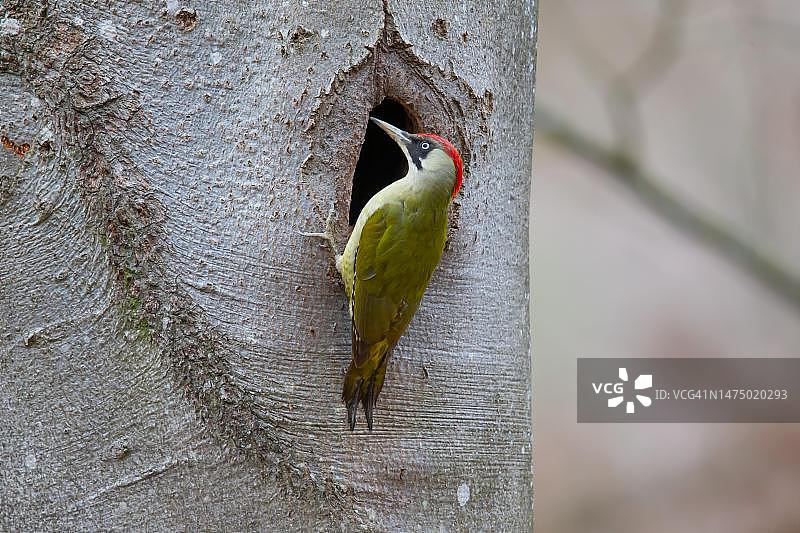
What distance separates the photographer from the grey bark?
1.94 meters

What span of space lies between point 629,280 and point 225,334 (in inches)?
169

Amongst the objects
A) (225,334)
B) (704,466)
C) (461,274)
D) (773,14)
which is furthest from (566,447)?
(225,334)

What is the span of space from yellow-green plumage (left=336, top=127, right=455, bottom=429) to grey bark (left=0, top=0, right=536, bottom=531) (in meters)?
0.05

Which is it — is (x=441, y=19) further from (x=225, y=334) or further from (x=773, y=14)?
(x=773, y=14)

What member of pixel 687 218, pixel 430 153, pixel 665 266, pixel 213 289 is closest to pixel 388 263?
pixel 430 153

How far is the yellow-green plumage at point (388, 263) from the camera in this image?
7.03 feet

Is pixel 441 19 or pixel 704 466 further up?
pixel 441 19

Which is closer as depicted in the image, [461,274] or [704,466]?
[461,274]

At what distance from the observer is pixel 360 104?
88.3 inches

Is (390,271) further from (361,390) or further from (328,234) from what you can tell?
(361,390)

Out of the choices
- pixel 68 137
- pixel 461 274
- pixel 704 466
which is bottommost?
pixel 704 466

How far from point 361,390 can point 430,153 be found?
677mm

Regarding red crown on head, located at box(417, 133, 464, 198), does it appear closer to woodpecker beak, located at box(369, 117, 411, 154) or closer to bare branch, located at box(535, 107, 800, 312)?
woodpecker beak, located at box(369, 117, 411, 154)

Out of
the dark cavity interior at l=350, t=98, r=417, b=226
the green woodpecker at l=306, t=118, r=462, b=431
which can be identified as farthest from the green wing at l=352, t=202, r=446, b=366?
the dark cavity interior at l=350, t=98, r=417, b=226
